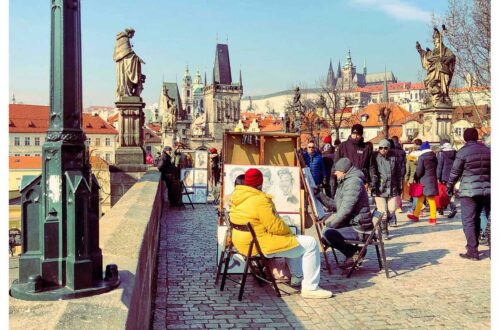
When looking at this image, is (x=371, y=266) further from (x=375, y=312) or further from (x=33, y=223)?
(x=33, y=223)

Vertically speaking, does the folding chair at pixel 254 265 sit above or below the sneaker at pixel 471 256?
above

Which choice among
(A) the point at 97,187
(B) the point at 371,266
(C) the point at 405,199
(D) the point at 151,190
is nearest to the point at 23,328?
(A) the point at 97,187

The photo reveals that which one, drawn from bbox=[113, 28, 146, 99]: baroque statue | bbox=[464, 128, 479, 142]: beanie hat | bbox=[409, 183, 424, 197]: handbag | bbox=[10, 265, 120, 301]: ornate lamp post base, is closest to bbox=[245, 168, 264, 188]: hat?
bbox=[10, 265, 120, 301]: ornate lamp post base

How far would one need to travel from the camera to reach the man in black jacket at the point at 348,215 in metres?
7.38

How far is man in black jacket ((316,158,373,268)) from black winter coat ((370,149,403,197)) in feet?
11.0

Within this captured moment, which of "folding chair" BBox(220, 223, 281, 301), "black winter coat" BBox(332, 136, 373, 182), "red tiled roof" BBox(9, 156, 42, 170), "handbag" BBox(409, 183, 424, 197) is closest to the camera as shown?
"folding chair" BBox(220, 223, 281, 301)

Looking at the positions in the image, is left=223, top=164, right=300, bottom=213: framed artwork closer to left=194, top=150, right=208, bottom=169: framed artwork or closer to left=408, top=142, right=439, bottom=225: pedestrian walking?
left=408, top=142, right=439, bottom=225: pedestrian walking

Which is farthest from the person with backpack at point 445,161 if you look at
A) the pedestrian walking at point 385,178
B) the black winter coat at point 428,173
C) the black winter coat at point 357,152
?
the black winter coat at point 357,152

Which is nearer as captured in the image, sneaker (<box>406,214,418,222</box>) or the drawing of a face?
the drawing of a face

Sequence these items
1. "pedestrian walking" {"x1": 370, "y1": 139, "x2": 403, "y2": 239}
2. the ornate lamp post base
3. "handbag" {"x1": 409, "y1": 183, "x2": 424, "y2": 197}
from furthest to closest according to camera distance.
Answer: "handbag" {"x1": 409, "y1": 183, "x2": 424, "y2": 197}, "pedestrian walking" {"x1": 370, "y1": 139, "x2": 403, "y2": 239}, the ornate lamp post base

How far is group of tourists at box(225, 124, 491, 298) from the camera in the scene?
20.4 ft

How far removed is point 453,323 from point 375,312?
2.55 feet

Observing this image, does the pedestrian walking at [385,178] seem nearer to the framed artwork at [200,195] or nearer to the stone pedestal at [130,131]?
the stone pedestal at [130,131]

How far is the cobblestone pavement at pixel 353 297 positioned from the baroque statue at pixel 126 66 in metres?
7.19
